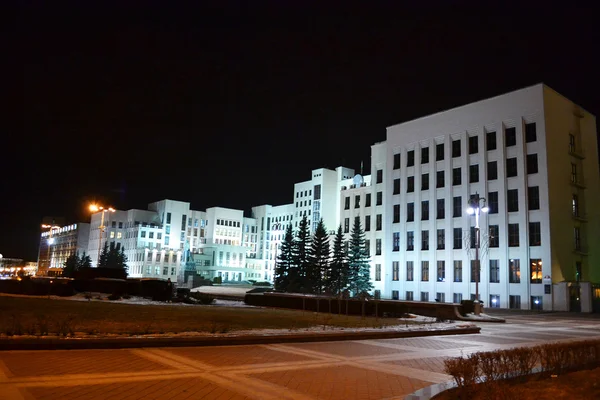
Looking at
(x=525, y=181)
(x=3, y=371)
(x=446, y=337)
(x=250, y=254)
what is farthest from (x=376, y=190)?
(x=250, y=254)

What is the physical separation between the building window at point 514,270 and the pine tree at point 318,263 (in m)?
21.7

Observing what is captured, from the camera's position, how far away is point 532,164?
50.1m

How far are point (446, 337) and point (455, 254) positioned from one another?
38.2 meters

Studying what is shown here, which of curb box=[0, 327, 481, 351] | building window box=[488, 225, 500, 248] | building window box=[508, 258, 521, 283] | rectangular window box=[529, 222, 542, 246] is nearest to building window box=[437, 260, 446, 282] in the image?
building window box=[488, 225, 500, 248]

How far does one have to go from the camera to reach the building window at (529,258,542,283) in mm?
46844

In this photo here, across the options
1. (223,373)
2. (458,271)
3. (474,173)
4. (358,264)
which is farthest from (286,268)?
(223,373)

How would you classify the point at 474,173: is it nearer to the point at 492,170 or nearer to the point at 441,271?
the point at 492,170

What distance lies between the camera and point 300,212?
124000 millimetres

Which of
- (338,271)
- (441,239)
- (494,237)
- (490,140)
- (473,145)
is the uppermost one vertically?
(490,140)

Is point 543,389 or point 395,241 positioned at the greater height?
point 395,241

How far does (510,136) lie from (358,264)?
949 inches

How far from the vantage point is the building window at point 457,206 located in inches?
2181

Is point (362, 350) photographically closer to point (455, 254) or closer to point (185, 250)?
point (455, 254)

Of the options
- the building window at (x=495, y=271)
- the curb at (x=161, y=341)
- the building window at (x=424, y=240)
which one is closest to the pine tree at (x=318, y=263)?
the building window at (x=424, y=240)
